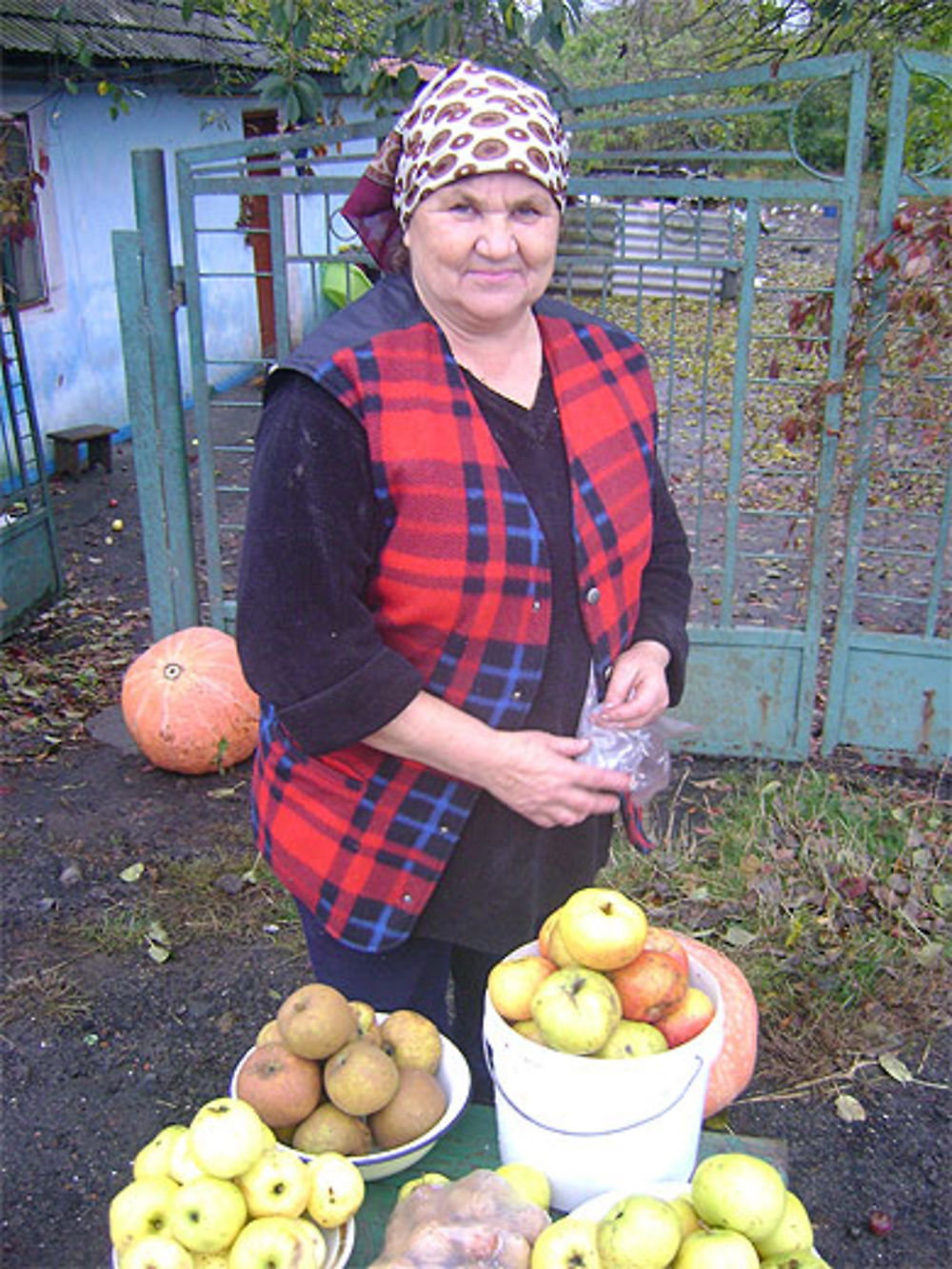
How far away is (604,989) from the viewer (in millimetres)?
1597

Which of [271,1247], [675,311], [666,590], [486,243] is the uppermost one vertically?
[486,243]

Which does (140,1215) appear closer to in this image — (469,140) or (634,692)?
(634,692)

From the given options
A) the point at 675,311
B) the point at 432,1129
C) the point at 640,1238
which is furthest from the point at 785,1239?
the point at 675,311

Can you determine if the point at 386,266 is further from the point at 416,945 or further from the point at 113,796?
the point at 113,796

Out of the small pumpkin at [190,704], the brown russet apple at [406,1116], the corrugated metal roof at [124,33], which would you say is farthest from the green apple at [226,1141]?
the corrugated metal roof at [124,33]

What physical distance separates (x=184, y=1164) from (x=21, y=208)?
664cm

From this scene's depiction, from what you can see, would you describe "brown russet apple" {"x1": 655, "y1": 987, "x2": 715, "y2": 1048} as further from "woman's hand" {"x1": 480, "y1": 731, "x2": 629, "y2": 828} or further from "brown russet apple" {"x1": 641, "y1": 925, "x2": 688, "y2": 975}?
"woman's hand" {"x1": 480, "y1": 731, "x2": 629, "y2": 828}

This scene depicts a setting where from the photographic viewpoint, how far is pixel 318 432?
175 cm

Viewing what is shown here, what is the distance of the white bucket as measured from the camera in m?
1.53

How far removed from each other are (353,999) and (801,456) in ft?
29.4

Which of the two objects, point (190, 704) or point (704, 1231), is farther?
point (190, 704)

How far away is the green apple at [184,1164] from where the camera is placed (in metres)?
1.54

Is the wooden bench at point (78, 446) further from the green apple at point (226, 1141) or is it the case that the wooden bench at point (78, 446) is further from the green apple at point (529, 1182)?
the green apple at point (529, 1182)

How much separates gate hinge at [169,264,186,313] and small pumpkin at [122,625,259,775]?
1349 mm
